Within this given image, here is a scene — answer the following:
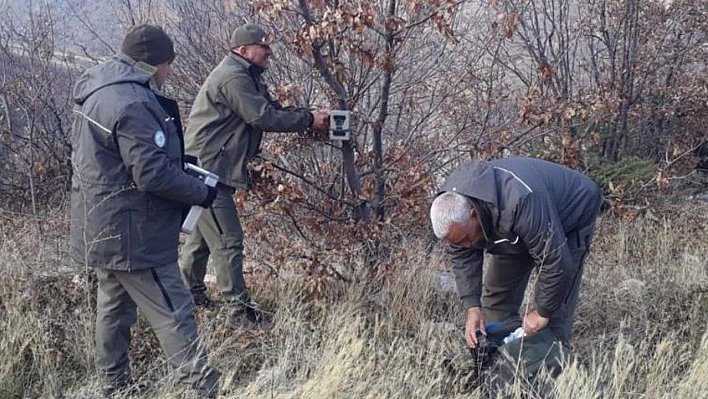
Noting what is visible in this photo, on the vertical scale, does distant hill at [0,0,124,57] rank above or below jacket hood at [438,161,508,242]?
above

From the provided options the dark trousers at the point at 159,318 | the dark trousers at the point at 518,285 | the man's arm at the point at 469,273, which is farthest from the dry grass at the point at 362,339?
the man's arm at the point at 469,273

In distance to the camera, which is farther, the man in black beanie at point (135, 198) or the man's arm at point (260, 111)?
the man's arm at point (260, 111)

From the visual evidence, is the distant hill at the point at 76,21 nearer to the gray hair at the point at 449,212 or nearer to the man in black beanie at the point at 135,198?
the man in black beanie at the point at 135,198

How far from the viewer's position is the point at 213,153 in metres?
5.05

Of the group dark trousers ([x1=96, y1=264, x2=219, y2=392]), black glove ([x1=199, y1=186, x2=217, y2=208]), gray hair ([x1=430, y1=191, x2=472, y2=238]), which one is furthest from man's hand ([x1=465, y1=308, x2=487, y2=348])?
black glove ([x1=199, y1=186, x2=217, y2=208])

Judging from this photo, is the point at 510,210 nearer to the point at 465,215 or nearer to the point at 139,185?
the point at 465,215

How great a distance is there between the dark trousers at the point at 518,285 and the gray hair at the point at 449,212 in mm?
700

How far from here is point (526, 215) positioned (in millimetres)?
3723

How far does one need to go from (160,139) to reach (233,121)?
1242mm

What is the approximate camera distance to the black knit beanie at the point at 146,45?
3.99 meters

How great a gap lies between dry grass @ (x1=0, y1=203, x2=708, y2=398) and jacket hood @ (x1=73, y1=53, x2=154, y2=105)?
1.14m

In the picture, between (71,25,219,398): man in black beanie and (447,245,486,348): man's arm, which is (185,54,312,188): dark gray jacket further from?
(447,245,486,348): man's arm

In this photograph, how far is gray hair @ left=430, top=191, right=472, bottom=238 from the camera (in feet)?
12.2

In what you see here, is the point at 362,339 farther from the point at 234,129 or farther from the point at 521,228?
the point at 234,129
